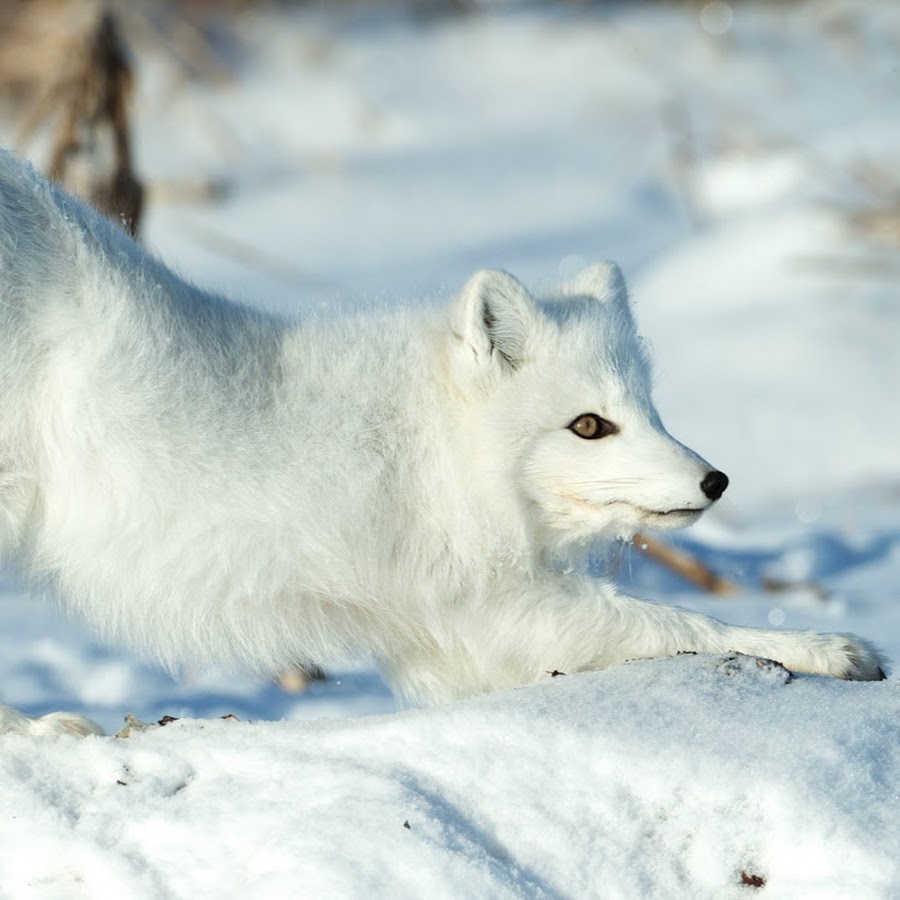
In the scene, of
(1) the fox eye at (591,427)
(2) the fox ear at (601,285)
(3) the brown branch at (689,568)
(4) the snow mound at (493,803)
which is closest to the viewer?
(4) the snow mound at (493,803)

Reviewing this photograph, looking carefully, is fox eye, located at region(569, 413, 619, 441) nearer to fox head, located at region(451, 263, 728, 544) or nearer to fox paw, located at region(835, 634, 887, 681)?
fox head, located at region(451, 263, 728, 544)

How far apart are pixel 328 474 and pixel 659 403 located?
5.18 m

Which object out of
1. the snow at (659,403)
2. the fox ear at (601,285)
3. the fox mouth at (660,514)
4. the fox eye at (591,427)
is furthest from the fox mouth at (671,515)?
the fox ear at (601,285)

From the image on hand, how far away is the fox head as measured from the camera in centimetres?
319

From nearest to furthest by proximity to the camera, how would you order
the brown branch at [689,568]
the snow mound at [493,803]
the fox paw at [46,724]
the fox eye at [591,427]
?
the snow mound at [493,803] → the fox paw at [46,724] → the fox eye at [591,427] → the brown branch at [689,568]

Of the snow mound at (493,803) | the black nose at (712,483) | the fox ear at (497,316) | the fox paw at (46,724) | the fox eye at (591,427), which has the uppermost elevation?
the fox ear at (497,316)

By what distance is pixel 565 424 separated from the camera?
10.8ft

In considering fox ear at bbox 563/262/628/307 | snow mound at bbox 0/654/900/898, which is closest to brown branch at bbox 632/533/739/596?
fox ear at bbox 563/262/628/307

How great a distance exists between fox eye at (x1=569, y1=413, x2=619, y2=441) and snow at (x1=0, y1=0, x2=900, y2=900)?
0.56 m

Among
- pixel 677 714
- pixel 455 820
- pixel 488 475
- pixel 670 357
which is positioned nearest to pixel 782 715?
pixel 677 714

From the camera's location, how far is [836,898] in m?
2.29

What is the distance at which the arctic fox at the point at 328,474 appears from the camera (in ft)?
9.77

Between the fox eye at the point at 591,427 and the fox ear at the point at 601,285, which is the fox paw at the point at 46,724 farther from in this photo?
the fox ear at the point at 601,285

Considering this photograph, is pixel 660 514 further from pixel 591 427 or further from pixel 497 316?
pixel 497 316
